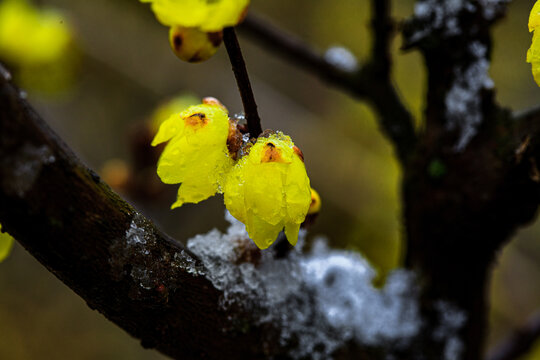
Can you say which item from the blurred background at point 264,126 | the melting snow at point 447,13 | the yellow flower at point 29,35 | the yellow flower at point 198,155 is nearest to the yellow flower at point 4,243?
the yellow flower at point 198,155

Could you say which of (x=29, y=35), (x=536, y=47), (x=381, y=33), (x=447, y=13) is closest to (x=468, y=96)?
(x=447, y=13)

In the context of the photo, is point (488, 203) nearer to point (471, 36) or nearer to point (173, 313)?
point (471, 36)

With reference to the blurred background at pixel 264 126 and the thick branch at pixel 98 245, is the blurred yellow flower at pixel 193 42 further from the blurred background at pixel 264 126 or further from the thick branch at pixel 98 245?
the blurred background at pixel 264 126

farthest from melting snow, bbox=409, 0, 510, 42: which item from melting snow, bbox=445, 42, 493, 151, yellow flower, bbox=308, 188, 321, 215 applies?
yellow flower, bbox=308, 188, 321, 215

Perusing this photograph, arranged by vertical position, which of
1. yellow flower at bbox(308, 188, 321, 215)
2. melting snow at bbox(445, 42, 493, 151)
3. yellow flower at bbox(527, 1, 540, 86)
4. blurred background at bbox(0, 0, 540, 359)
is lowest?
yellow flower at bbox(308, 188, 321, 215)

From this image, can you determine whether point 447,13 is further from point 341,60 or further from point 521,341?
point 521,341

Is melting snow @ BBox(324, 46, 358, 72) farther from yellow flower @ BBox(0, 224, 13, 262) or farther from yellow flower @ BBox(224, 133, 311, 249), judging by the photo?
yellow flower @ BBox(0, 224, 13, 262)
